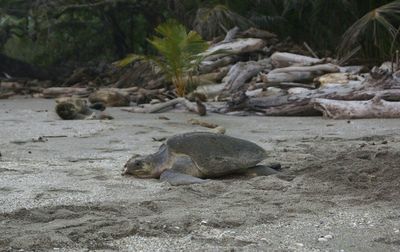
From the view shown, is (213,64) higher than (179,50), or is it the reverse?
(179,50)

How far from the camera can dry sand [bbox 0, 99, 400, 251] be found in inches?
118

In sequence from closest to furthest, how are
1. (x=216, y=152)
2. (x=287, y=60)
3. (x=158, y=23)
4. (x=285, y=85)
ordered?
(x=216, y=152) → (x=285, y=85) → (x=287, y=60) → (x=158, y=23)

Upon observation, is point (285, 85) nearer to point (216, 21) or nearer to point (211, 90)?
point (211, 90)

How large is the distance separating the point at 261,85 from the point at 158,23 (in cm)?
989

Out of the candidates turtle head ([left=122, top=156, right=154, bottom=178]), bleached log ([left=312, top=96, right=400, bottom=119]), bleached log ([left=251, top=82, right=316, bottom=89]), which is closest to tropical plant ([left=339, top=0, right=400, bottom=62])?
bleached log ([left=251, top=82, right=316, bottom=89])

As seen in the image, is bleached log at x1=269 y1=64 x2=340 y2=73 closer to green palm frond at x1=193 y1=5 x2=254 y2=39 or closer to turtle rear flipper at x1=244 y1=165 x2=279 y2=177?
green palm frond at x1=193 y1=5 x2=254 y2=39

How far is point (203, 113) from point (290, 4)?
7.62 meters

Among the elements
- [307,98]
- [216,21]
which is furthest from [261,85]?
[216,21]

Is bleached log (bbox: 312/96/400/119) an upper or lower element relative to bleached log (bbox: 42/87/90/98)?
upper

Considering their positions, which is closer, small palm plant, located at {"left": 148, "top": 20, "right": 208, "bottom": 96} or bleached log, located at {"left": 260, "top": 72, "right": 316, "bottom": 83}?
small palm plant, located at {"left": 148, "top": 20, "right": 208, "bottom": 96}

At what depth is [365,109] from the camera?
8.87 meters

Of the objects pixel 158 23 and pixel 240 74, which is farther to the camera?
pixel 158 23

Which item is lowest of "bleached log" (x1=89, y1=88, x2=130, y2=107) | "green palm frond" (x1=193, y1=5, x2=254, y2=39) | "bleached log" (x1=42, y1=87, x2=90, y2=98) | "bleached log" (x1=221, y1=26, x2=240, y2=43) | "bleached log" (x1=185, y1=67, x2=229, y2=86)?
"bleached log" (x1=42, y1=87, x2=90, y2=98)

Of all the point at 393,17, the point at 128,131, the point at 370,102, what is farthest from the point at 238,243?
the point at 393,17
